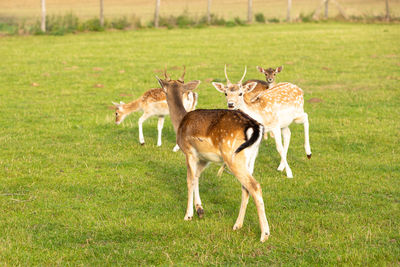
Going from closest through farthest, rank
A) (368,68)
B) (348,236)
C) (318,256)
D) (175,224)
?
(318,256) < (348,236) < (175,224) < (368,68)

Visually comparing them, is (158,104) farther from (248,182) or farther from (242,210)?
(248,182)

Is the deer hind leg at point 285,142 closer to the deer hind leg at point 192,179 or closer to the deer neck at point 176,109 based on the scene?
the deer neck at point 176,109

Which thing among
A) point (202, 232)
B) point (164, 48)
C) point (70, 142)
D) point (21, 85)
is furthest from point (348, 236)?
point (164, 48)

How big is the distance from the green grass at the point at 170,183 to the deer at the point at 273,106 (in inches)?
27.7

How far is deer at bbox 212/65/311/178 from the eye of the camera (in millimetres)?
9047

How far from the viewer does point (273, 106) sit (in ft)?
30.7

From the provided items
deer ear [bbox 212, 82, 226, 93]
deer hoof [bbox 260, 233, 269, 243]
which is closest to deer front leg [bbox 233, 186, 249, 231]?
deer hoof [bbox 260, 233, 269, 243]

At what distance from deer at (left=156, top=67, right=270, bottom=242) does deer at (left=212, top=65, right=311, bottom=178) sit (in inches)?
76.9

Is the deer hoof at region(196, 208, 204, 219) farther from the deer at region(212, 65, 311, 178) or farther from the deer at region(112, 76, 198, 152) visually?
the deer at region(112, 76, 198, 152)

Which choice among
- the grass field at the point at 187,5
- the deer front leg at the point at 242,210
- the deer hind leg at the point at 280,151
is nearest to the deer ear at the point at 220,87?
the deer hind leg at the point at 280,151

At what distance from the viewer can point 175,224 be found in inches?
271

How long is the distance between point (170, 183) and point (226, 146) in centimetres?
259

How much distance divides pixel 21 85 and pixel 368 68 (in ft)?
42.2

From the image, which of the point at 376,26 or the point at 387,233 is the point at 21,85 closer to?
the point at 387,233
